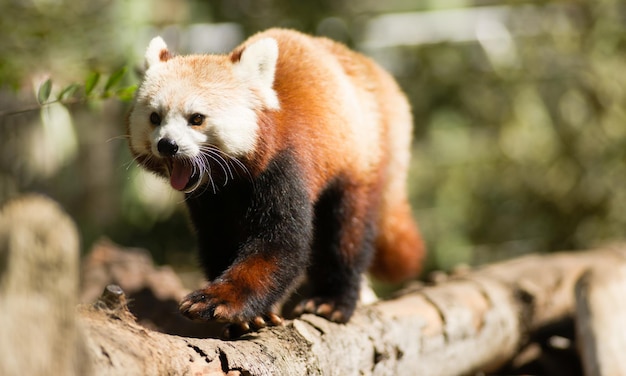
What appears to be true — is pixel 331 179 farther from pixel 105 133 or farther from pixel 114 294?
pixel 105 133

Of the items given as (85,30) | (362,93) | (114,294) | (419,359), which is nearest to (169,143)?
(114,294)

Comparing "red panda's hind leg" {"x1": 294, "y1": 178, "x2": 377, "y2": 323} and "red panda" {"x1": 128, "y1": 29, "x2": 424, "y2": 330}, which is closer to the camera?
"red panda" {"x1": 128, "y1": 29, "x2": 424, "y2": 330}

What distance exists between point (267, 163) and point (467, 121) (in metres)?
5.07

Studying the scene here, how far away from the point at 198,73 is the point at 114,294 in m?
1.04

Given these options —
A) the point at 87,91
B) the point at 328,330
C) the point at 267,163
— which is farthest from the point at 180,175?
the point at 328,330

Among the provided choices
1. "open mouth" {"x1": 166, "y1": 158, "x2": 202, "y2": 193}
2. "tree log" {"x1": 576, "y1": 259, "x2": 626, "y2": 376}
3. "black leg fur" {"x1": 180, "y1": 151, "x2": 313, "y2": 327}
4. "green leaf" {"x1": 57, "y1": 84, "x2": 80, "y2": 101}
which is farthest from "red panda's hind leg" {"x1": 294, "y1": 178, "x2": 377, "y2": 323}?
"tree log" {"x1": 576, "y1": 259, "x2": 626, "y2": 376}

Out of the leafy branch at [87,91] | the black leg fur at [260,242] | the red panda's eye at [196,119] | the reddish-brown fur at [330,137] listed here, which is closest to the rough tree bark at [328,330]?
the black leg fur at [260,242]

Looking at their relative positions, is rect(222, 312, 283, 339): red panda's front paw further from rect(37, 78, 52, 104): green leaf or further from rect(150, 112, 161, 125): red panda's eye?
rect(37, 78, 52, 104): green leaf

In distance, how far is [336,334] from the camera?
10.9 ft

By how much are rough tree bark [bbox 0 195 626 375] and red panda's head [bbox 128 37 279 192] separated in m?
0.70

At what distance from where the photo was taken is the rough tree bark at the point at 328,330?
1746mm

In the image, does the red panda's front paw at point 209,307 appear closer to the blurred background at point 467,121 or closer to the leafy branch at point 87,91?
the leafy branch at point 87,91

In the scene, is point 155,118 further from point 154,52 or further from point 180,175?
point 154,52

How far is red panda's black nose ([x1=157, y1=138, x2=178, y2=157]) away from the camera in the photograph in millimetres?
2879
